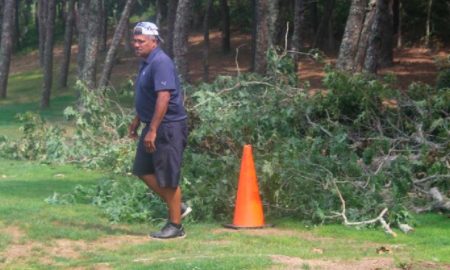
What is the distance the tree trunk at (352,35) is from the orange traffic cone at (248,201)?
6.54 meters

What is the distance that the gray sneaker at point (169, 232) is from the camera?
9.59 meters

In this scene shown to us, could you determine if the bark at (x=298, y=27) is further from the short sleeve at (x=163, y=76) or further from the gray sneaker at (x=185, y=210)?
the short sleeve at (x=163, y=76)

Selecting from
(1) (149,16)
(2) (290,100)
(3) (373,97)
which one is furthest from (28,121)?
(1) (149,16)

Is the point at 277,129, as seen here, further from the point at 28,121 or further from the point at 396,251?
the point at 28,121

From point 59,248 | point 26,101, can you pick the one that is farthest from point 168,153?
point 26,101

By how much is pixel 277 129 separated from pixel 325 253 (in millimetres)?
4063

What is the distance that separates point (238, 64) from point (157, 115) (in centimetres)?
2284

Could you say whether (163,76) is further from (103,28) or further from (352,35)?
(103,28)

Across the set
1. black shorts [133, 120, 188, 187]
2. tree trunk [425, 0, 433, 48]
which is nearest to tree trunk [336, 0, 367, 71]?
black shorts [133, 120, 188, 187]

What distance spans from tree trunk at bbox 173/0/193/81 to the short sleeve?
14344 millimetres

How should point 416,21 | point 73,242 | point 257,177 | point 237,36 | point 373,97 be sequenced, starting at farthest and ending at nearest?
point 237,36, point 416,21, point 373,97, point 257,177, point 73,242

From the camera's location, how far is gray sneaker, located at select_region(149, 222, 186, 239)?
959 centimetres

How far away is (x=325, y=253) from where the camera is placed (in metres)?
8.84

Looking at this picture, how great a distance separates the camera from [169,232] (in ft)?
Answer: 31.5
